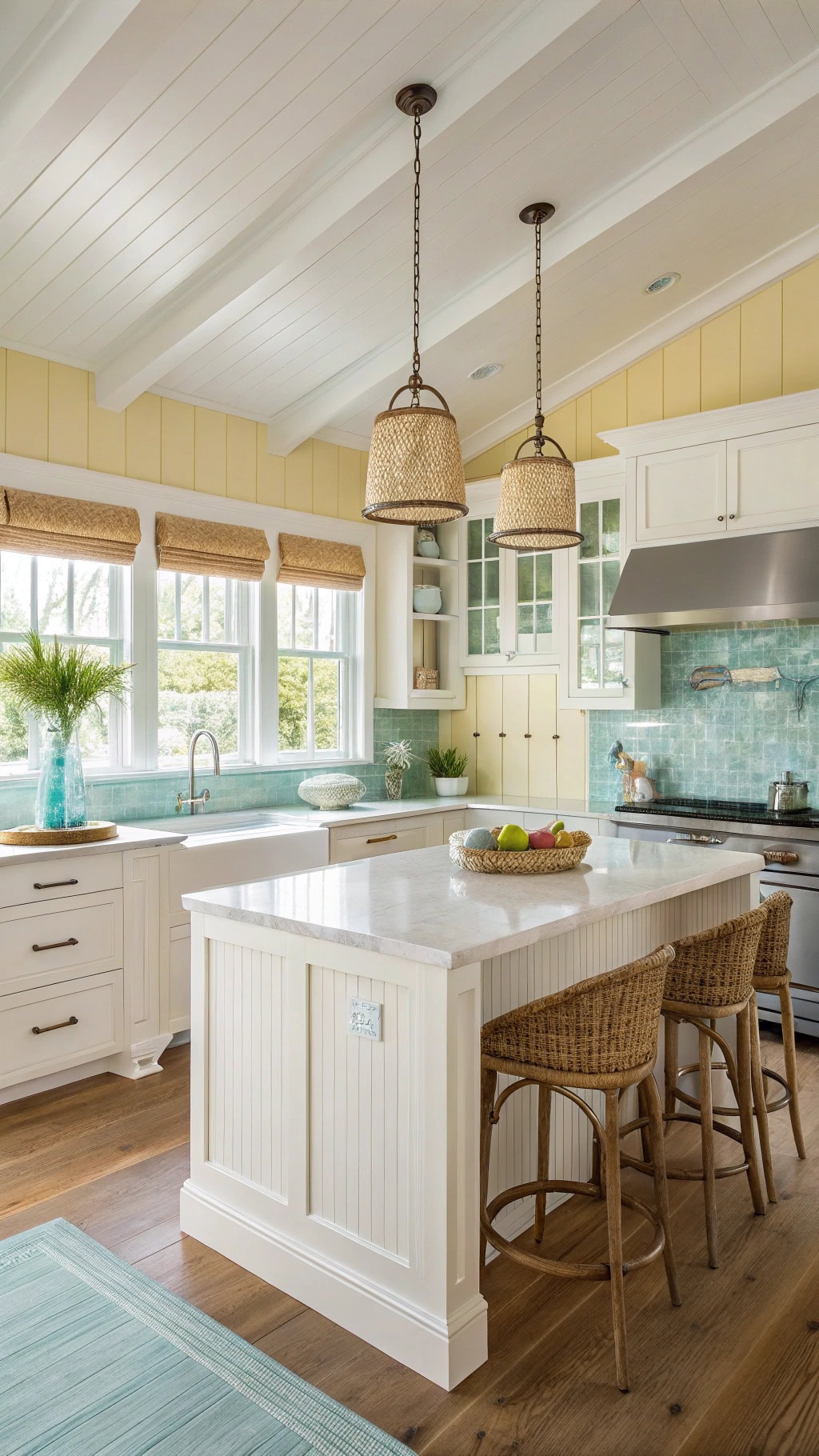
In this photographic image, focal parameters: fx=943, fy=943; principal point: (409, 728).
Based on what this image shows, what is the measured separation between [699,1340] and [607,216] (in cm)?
397

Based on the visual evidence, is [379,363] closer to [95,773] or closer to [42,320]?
[42,320]

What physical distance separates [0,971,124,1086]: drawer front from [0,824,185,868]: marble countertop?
1.56 ft

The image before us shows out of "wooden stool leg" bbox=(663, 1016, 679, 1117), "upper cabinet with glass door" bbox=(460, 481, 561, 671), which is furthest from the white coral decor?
"wooden stool leg" bbox=(663, 1016, 679, 1117)

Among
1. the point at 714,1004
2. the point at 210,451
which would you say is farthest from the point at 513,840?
A: the point at 210,451

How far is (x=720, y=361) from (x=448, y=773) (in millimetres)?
2716

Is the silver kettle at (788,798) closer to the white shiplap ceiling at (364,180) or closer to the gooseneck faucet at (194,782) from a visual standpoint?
the white shiplap ceiling at (364,180)

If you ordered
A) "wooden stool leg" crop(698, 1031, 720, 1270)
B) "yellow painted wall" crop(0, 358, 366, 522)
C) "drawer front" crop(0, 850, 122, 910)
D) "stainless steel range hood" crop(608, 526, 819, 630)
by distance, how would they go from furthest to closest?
"stainless steel range hood" crop(608, 526, 819, 630) → "yellow painted wall" crop(0, 358, 366, 522) → "drawer front" crop(0, 850, 122, 910) → "wooden stool leg" crop(698, 1031, 720, 1270)

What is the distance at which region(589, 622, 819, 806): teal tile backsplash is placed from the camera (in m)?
4.59

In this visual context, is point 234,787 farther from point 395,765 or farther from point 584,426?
point 584,426

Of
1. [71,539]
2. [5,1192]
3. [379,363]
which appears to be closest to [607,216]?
[379,363]

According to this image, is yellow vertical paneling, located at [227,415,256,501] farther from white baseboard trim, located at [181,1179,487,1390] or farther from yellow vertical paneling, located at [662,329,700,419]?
white baseboard trim, located at [181,1179,487,1390]

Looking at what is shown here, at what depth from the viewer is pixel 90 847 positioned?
349cm

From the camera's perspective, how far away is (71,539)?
13.2 feet

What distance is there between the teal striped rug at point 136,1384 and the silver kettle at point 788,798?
325 centimetres
